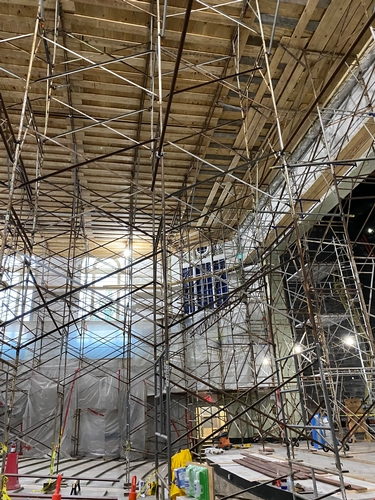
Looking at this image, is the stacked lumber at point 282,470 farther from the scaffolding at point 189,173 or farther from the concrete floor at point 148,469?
the scaffolding at point 189,173

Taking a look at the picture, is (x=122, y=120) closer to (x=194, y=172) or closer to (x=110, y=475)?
(x=194, y=172)

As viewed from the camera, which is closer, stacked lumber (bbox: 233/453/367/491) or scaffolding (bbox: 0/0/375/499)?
stacked lumber (bbox: 233/453/367/491)

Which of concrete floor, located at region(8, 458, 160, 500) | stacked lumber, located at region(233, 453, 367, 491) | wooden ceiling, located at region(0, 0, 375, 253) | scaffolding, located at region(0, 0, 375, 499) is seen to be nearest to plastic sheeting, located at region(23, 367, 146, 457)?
scaffolding, located at region(0, 0, 375, 499)

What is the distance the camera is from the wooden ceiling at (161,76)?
6.74 metres

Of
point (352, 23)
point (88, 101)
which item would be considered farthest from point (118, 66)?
point (352, 23)

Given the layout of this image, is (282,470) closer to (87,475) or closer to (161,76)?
(87,475)

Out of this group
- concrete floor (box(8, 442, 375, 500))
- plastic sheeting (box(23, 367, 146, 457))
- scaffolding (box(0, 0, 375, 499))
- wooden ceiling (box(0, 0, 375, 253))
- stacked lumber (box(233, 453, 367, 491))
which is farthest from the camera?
plastic sheeting (box(23, 367, 146, 457))

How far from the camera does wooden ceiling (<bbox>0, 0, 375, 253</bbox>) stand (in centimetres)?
674

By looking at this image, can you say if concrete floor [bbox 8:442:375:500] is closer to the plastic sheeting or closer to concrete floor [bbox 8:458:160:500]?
concrete floor [bbox 8:458:160:500]

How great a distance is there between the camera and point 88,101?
8.70 m

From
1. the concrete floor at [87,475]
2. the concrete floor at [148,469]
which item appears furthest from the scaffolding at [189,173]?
the concrete floor at [87,475]

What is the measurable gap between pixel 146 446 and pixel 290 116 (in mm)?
12526

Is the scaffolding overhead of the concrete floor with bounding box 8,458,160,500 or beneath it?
overhead

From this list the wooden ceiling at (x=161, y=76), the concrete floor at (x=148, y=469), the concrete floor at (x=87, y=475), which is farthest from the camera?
the concrete floor at (x=87, y=475)
